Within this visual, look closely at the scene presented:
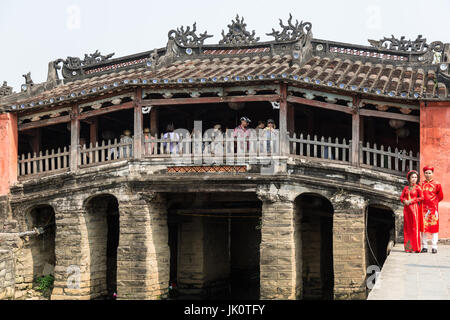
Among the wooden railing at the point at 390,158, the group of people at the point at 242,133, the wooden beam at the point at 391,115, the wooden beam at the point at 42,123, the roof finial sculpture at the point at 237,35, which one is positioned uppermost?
the roof finial sculpture at the point at 237,35

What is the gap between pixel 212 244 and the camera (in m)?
19.7

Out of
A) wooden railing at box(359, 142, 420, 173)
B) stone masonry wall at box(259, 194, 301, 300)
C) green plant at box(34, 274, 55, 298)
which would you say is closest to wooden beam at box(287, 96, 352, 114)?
wooden railing at box(359, 142, 420, 173)

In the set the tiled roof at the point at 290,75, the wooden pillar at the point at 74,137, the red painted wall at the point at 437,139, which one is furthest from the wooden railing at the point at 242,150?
the tiled roof at the point at 290,75

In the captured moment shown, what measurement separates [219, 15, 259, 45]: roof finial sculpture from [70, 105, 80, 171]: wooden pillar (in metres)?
4.67

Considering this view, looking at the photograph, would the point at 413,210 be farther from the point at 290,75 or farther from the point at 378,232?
the point at 378,232

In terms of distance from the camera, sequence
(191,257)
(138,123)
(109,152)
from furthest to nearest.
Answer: (191,257) < (109,152) < (138,123)

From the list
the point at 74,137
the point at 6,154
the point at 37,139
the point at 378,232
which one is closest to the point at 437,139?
the point at 378,232

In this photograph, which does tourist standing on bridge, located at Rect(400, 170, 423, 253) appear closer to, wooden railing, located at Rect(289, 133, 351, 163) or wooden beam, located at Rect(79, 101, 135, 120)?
wooden railing, located at Rect(289, 133, 351, 163)

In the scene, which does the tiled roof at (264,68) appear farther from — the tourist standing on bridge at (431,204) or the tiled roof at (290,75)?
the tourist standing on bridge at (431,204)

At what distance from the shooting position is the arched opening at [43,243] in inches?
738

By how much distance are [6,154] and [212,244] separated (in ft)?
19.8

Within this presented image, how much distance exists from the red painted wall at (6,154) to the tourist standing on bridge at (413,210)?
34.0 ft

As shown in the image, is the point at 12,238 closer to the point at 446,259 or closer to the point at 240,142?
the point at 240,142

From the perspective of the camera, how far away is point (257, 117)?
1903 centimetres
